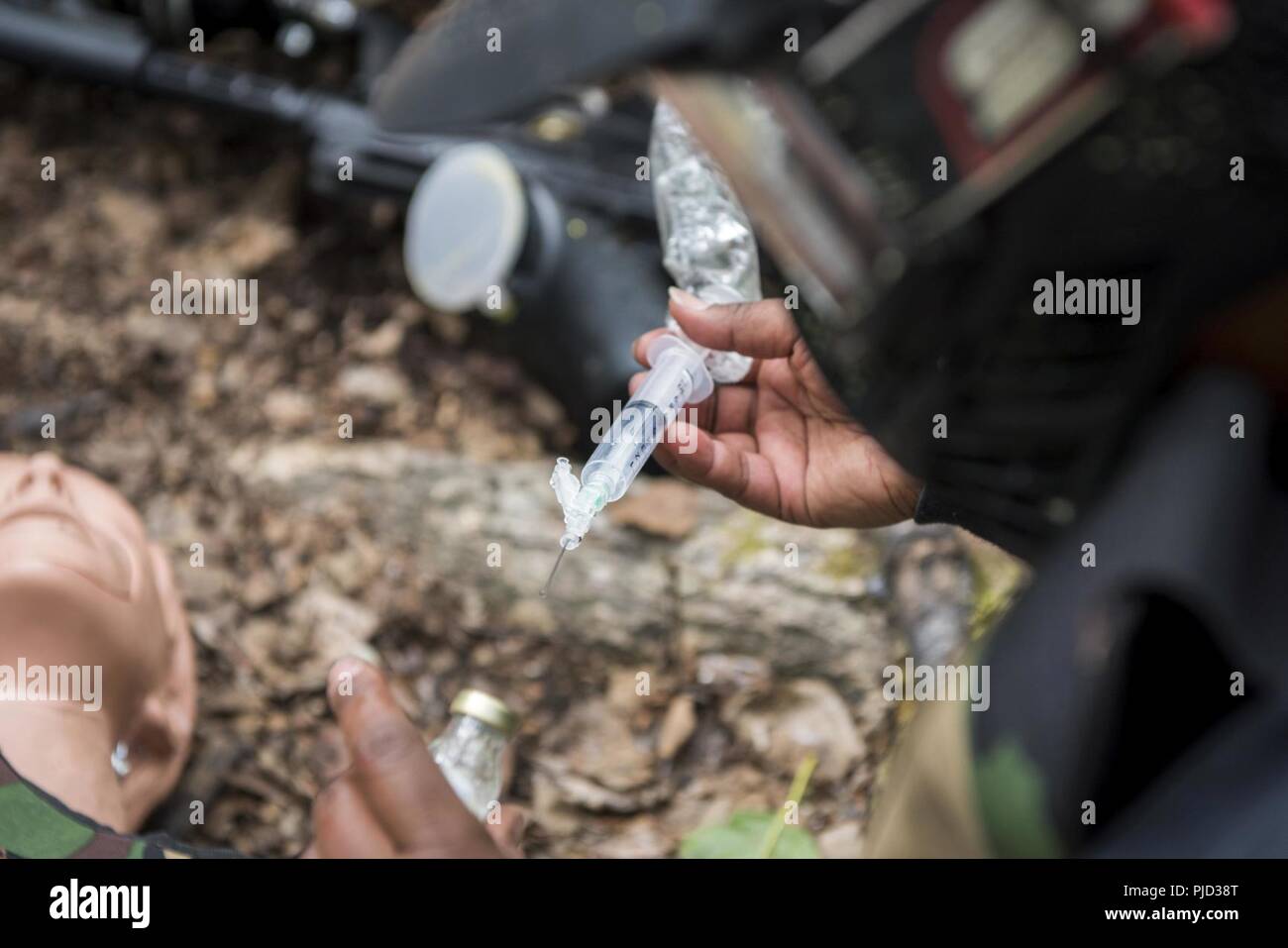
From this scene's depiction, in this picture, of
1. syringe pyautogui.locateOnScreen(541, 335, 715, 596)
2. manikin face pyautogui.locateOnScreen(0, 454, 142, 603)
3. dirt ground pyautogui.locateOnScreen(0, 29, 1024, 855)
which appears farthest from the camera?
dirt ground pyautogui.locateOnScreen(0, 29, 1024, 855)

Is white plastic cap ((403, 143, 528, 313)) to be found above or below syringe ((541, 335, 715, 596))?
above

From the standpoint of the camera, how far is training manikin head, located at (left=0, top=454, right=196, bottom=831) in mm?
1095

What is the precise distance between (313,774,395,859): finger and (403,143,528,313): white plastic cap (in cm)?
81

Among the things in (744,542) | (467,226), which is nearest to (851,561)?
(744,542)

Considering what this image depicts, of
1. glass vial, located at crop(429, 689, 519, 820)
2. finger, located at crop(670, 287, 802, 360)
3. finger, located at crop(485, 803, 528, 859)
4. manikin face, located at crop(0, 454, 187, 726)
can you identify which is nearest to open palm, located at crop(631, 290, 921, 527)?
finger, located at crop(670, 287, 802, 360)

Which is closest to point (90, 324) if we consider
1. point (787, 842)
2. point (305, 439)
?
point (305, 439)

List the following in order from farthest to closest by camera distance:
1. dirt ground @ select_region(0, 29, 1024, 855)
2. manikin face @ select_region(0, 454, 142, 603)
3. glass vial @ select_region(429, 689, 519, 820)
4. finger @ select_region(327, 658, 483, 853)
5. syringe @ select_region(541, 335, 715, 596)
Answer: dirt ground @ select_region(0, 29, 1024, 855) → manikin face @ select_region(0, 454, 142, 603) → glass vial @ select_region(429, 689, 519, 820) → syringe @ select_region(541, 335, 715, 596) → finger @ select_region(327, 658, 483, 853)

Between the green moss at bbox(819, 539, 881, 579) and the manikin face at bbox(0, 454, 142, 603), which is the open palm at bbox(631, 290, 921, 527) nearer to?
the green moss at bbox(819, 539, 881, 579)

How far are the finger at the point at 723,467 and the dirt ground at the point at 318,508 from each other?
42 centimetres

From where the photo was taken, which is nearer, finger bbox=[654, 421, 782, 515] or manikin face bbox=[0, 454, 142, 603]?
finger bbox=[654, 421, 782, 515]

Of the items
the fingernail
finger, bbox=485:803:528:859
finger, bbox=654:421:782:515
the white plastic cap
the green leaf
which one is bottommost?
the green leaf

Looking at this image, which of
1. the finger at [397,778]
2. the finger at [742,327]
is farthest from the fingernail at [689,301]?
the finger at [397,778]

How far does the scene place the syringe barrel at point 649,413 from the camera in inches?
34.7
